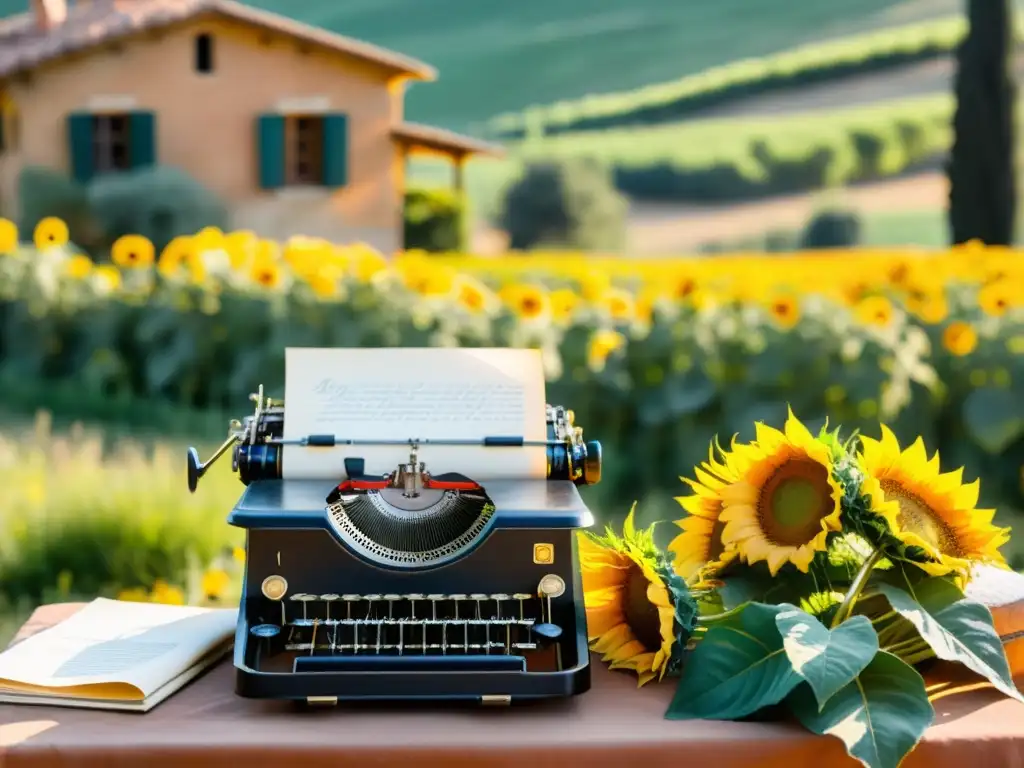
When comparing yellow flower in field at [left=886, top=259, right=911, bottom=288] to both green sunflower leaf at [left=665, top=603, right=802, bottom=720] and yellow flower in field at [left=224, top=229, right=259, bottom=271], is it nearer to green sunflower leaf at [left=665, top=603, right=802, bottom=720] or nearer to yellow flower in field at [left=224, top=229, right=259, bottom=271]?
yellow flower in field at [left=224, top=229, right=259, bottom=271]

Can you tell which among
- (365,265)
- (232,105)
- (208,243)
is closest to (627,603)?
(365,265)

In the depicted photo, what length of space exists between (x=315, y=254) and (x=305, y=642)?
4830 mm

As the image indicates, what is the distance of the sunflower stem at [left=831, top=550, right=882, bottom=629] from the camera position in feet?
6.24

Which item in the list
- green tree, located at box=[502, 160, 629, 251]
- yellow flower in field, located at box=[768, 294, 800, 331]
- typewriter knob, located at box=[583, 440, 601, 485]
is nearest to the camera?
typewriter knob, located at box=[583, 440, 601, 485]

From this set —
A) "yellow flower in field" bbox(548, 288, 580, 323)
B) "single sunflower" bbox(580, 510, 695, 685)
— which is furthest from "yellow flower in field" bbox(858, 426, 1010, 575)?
"yellow flower in field" bbox(548, 288, 580, 323)

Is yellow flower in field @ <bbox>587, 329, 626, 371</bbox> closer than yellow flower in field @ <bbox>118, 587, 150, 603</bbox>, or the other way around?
yellow flower in field @ <bbox>118, 587, 150, 603</bbox>

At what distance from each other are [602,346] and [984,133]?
8890 millimetres

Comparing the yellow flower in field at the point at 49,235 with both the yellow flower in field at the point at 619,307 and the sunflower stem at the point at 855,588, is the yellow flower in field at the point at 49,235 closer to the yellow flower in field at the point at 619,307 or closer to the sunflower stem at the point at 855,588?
the yellow flower in field at the point at 619,307

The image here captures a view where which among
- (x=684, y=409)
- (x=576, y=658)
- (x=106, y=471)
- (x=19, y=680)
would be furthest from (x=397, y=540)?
(x=684, y=409)

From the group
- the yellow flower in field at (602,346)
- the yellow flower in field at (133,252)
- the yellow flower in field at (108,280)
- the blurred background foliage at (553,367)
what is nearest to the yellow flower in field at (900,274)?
the blurred background foliage at (553,367)

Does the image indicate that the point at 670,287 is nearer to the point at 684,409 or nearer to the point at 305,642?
the point at 684,409

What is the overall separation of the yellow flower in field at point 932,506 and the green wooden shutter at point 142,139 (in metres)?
15.1

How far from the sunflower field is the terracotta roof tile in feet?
28.2

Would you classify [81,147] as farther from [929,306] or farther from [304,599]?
[304,599]
